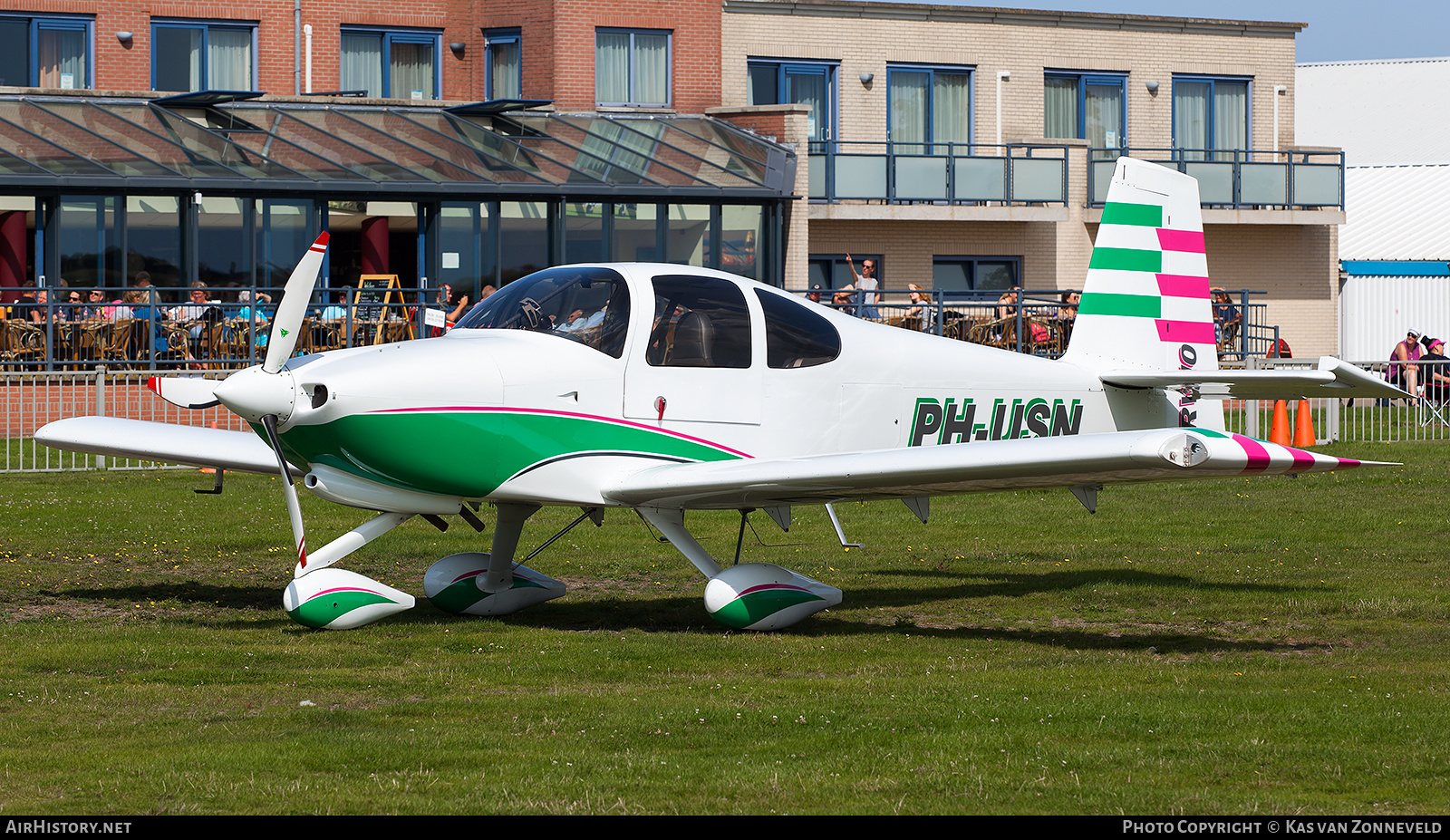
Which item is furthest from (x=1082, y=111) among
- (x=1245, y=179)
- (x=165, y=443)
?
(x=165, y=443)

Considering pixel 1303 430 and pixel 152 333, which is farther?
pixel 152 333

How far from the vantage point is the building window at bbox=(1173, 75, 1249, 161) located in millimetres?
41688

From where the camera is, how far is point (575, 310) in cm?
1037

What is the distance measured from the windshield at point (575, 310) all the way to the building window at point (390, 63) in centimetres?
2878

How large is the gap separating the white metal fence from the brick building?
23.2 ft

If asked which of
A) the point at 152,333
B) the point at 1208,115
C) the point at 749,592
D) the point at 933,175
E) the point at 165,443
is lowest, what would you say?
the point at 749,592

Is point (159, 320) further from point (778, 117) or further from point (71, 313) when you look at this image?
point (778, 117)

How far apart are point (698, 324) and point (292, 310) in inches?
96.5

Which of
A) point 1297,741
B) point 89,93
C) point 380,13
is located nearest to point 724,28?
point 380,13

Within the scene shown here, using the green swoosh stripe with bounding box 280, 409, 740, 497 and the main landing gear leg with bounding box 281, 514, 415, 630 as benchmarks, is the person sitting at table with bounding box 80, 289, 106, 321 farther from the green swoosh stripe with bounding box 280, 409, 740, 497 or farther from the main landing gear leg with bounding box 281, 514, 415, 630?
the green swoosh stripe with bounding box 280, 409, 740, 497

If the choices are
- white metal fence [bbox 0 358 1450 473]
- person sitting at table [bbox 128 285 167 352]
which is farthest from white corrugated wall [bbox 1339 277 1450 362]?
person sitting at table [bbox 128 285 167 352]

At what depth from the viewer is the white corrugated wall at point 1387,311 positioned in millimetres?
43031

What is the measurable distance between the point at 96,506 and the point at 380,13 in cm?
2284
